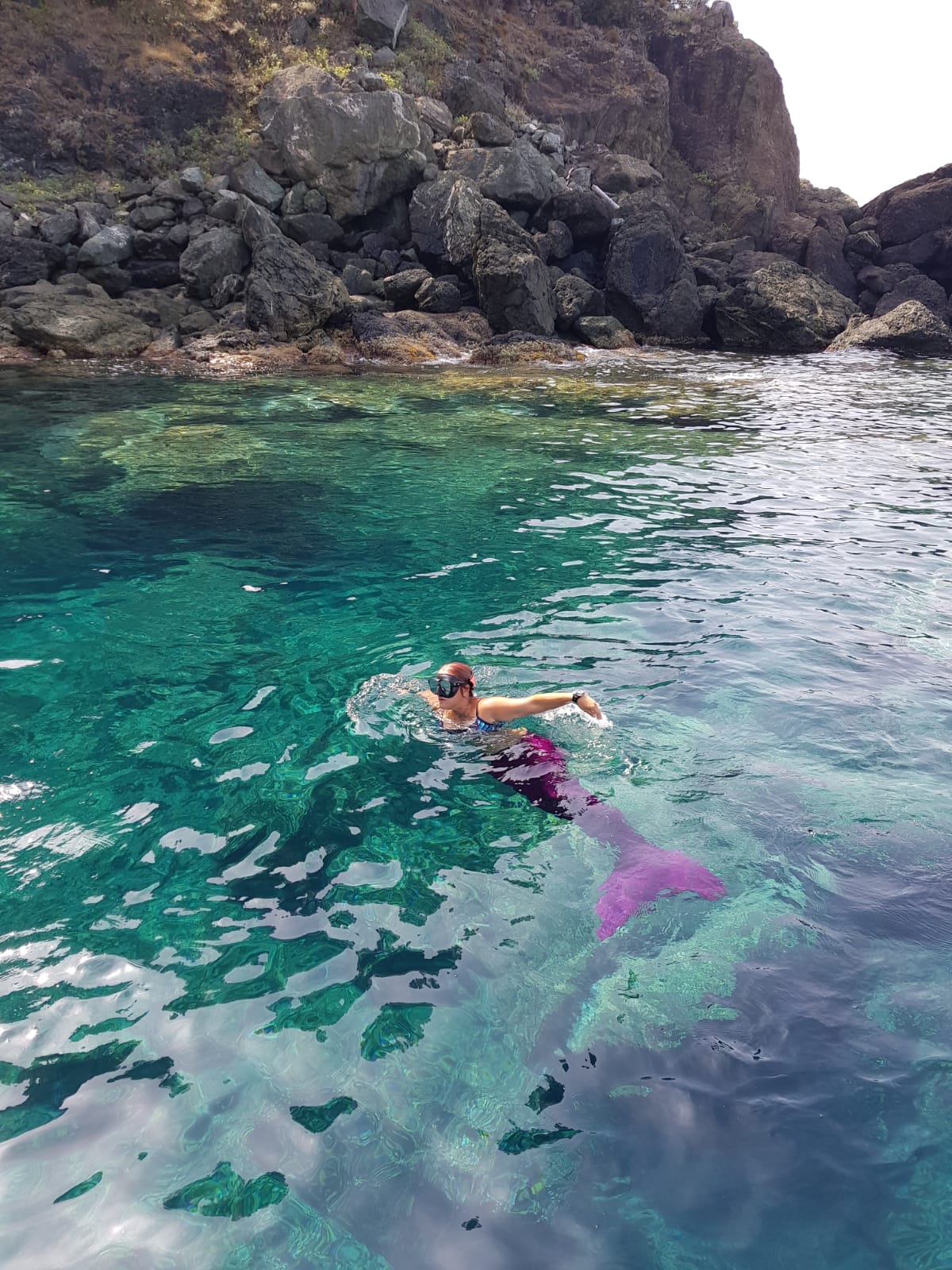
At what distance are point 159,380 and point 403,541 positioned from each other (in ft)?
43.2

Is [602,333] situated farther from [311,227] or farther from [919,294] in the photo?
[919,294]

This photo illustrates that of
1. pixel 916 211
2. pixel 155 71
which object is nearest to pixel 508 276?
pixel 155 71

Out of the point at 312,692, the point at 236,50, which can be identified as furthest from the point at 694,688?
the point at 236,50

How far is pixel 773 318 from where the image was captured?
29.1m

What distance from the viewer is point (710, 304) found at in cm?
3008

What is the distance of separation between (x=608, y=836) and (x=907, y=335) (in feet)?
97.7

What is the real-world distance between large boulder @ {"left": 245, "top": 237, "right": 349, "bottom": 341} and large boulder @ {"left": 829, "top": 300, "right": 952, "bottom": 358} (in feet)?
59.0

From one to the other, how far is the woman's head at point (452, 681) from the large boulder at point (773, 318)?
27.9 m

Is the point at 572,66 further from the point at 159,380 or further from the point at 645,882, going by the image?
the point at 645,882

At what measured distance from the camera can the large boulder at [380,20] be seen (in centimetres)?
3419

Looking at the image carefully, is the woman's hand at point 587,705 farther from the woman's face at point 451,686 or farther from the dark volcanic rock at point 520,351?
the dark volcanic rock at point 520,351

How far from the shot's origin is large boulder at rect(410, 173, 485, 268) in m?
27.6

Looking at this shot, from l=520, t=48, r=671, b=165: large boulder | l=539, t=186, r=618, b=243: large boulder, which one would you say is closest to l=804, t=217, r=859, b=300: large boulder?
l=539, t=186, r=618, b=243: large boulder

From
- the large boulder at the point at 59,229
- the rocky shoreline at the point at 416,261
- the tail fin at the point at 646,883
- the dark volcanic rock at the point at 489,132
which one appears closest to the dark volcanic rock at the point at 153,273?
the rocky shoreline at the point at 416,261
